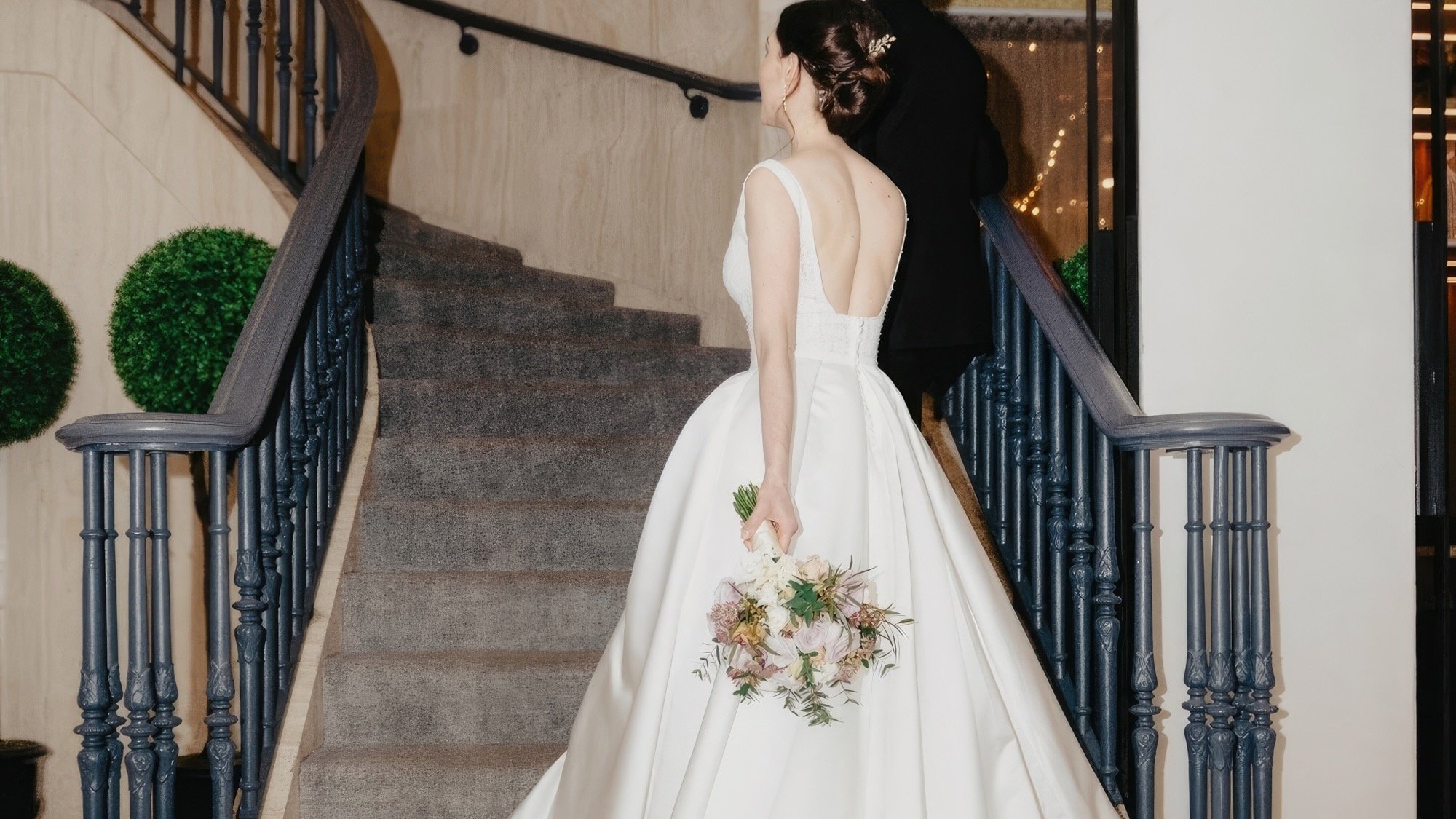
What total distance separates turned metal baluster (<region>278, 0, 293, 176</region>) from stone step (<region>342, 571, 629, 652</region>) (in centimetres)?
175

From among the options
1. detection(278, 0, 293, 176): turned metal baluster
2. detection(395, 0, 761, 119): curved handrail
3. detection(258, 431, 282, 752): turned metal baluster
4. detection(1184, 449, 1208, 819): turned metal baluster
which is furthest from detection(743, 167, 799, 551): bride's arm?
detection(395, 0, 761, 119): curved handrail

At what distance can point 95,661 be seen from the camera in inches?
85.1

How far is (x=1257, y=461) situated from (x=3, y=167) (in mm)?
3944

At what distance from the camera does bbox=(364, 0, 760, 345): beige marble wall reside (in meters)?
5.74

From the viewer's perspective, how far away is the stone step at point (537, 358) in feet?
13.8

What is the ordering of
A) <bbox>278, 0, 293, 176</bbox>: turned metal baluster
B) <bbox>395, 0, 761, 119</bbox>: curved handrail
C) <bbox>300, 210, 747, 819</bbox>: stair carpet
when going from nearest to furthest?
<bbox>300, 210, 747, 819</bbox>: stair carpet → <bbox>278, 0, 293, 176</bbox>: turned metal baluster → <bbox>395, 0, 761, 119</bbox>: curved handrail

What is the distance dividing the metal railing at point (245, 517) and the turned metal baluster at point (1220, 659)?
179cm

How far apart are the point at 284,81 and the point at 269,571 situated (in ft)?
7.92

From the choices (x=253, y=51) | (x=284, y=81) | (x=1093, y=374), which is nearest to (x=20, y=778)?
(x=284, y=81)

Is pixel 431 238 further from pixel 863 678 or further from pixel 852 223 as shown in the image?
pixel 863 678

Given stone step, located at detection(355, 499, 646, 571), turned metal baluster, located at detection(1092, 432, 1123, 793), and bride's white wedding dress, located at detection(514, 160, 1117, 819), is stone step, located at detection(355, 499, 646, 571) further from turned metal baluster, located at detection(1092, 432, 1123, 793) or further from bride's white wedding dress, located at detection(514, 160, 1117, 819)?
turned metal baluster, located at detection(1092, 432, 1123, 793)

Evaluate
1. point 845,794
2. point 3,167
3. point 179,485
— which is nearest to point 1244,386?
point 845,794

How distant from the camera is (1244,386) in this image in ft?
9.27

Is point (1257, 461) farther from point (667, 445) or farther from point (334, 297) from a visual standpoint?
point (334, 297)
